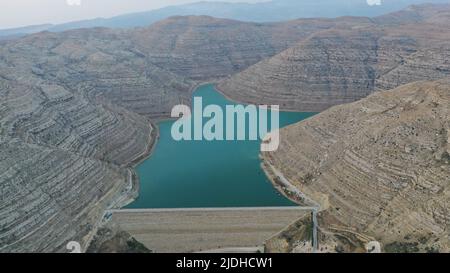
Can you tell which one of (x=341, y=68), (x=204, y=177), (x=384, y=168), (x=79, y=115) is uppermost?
(x=341, y=68)

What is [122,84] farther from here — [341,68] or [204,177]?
[341,68]

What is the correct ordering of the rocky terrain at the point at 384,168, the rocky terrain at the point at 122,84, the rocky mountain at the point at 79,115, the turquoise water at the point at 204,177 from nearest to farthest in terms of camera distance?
the rocky terrain at the point at 384,168
the rocky mountain at the point at 79,115
the rocky terrain at the point at 122,84
the turquoise water at the point at 204,177

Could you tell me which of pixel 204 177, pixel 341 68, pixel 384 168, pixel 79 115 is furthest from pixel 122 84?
pixel 384 168

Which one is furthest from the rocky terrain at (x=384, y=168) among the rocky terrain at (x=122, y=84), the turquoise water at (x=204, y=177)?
the turquoise water at (x=204, y=177)

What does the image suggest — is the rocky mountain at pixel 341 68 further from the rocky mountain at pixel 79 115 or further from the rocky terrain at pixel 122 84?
the rocky mountain at pixel 79 115

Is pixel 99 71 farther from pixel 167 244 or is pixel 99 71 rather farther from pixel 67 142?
pixel 167 244

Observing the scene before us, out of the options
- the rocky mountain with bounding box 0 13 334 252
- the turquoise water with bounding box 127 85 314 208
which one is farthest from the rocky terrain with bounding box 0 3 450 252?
the turquoise water with bounding box 127 85 314 208

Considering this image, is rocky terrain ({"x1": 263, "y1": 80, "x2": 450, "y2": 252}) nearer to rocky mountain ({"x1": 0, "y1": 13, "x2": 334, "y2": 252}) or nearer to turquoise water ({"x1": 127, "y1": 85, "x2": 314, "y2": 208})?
turquoise water ({"x1": 127, "y1": 85, "x2": 314, "y2": 208})
